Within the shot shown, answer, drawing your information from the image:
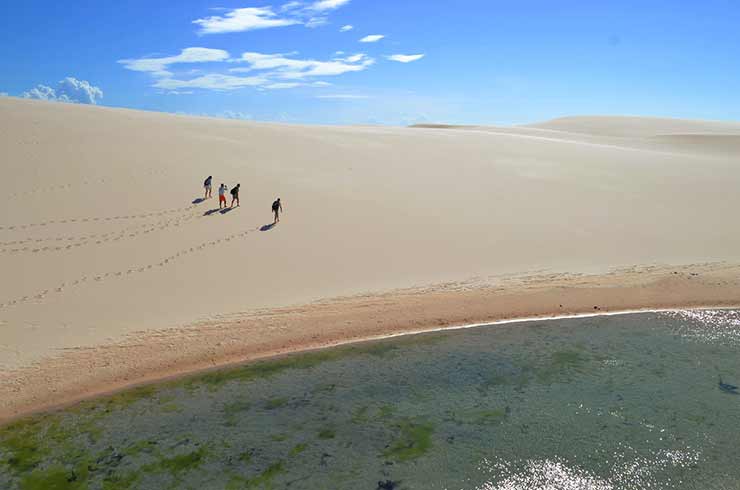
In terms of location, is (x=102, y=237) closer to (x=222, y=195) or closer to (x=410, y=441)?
(x=222, y=195)

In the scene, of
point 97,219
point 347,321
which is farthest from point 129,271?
point 347,321

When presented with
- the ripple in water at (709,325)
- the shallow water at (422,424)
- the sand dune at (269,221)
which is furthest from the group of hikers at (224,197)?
the ripple in water at (709,325)

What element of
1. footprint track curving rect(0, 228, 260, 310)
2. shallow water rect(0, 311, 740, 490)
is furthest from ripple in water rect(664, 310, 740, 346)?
footprint track curving rect(0, 228, 260, 310)

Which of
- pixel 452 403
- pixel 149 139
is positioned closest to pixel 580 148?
pixel 149 139

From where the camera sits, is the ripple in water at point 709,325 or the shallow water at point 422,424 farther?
the ripple in water at point 709,325

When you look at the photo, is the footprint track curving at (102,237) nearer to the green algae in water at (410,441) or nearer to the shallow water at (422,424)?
the shallow water at (422,424)

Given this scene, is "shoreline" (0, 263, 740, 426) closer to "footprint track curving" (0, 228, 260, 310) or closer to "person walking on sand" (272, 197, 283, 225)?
"footprint track curving" (0, 228, 260, 310)
